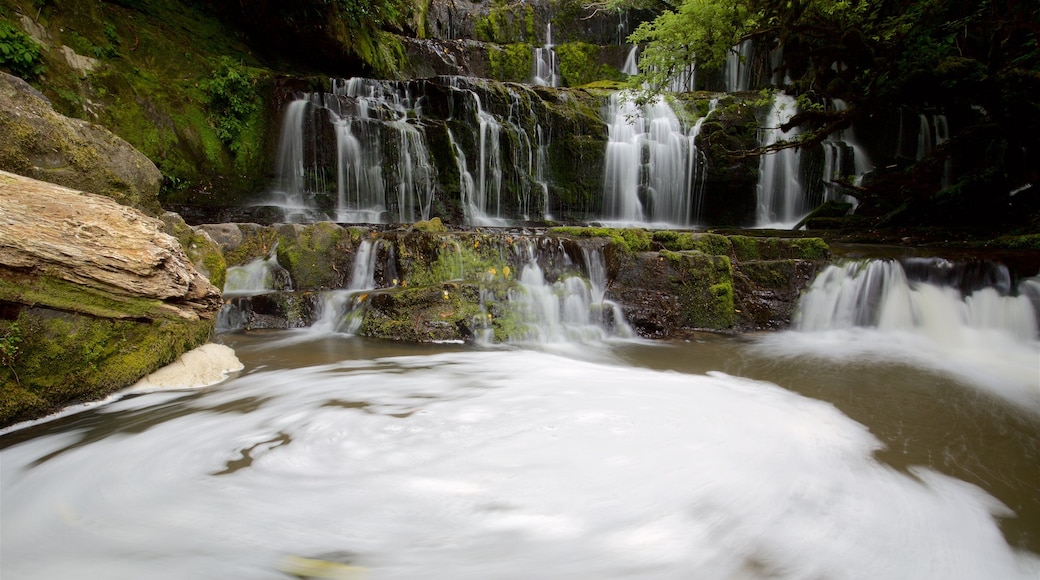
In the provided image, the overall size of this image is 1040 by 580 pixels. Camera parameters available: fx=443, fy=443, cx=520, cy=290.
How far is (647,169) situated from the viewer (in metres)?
11.7

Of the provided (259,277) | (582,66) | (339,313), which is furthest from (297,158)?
(582,66)

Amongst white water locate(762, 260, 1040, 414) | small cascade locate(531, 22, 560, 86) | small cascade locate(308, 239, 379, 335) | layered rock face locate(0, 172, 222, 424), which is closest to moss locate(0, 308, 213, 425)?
layered rock face locate(0, 172, 222, 424)

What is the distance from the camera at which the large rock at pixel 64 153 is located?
10.2ft

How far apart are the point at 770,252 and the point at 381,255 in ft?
18.8

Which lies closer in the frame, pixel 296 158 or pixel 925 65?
pixel 925 65

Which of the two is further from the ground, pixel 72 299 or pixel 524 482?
pixel 72 299

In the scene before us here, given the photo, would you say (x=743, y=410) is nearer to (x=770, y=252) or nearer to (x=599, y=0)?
(x=770, y=252)

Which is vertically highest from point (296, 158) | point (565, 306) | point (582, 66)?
point (582, 66)

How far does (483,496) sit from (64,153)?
13.2ft

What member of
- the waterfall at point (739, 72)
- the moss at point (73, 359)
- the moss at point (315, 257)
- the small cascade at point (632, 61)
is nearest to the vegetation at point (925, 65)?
the moss at point (315, 257)

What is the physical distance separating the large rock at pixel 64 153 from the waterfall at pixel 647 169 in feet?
32.6

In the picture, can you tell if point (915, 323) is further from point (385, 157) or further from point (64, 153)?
point (385, 157)

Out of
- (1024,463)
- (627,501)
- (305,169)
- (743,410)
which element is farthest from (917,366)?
(305,169)

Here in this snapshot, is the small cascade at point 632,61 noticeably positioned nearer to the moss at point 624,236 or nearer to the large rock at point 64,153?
the moss at point 624,236
